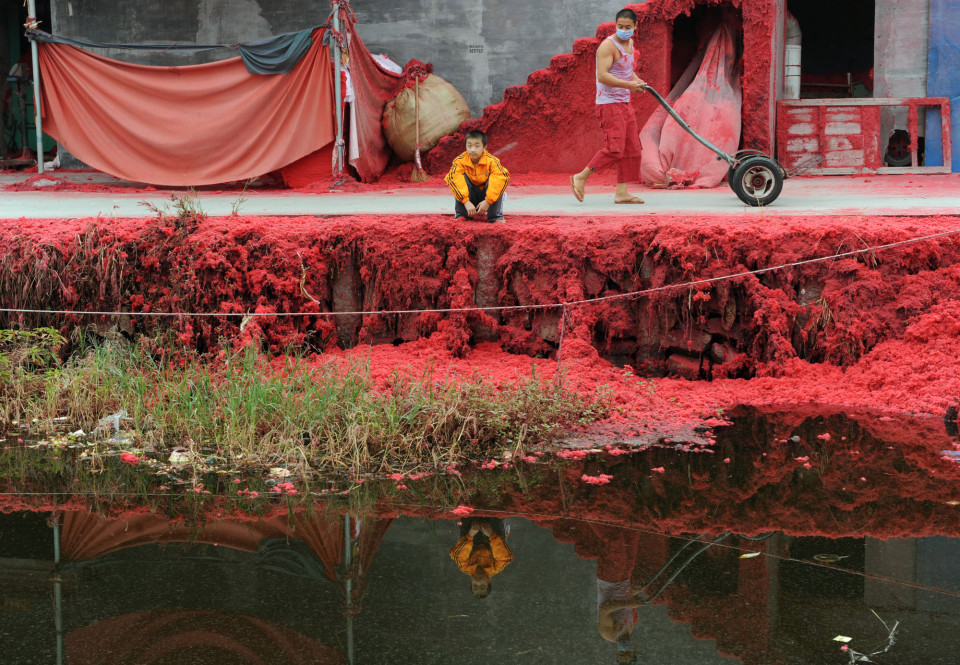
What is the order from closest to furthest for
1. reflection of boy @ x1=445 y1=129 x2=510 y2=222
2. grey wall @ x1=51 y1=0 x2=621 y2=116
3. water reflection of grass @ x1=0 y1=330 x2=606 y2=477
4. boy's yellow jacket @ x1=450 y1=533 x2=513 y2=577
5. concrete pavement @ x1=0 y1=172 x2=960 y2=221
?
boy's yellow jacket @ x1=450 y1=533 x2=513 y2=577
water reflection of grass @ x1=0 y1=330 x2=606 y2=477
reflection of boy @ x1=445 y1=129 x2=510 y2=222
concrete pavement @ x1=0 y1=172 x2=960 y2=221
grey wall @ x1=51 y1=0 x2=621 y2=116

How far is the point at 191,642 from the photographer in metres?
3.52

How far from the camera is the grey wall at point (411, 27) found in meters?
11.7

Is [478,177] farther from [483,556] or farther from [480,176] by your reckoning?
[483,556]

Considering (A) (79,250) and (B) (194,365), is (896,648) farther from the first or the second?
(A) (79,250)

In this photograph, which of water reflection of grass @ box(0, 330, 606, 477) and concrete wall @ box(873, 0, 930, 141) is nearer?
water reflection of grass @ box(0, 330, 606, 477)

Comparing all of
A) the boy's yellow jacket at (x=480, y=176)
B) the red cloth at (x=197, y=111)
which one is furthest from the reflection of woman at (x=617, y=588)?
the red cloth at (x=197, y=111)

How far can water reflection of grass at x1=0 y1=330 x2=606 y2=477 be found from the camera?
5.45 metres

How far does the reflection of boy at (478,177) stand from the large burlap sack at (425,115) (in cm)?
451

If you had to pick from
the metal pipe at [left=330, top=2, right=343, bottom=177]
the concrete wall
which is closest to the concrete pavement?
the metal pipe at [left=330, top=2, right=343, bottom=177]

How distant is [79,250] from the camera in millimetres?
7016

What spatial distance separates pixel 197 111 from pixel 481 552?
25.8ft

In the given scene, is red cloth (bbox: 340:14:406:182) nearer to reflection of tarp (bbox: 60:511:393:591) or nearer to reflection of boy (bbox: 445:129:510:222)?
reflection of boy (bbox: 445:129:510:222)

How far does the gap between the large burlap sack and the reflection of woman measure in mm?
7697

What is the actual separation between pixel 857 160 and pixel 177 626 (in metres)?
9.55
